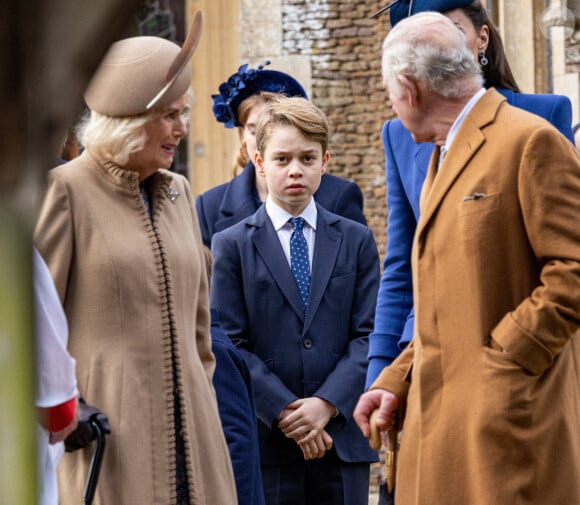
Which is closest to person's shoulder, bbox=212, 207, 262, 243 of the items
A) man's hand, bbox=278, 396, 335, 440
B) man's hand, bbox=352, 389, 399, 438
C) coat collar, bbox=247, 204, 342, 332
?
coat collar, bbox=247, 204, 342, 332

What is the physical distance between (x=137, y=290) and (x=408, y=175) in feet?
2.77

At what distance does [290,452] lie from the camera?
3.97m

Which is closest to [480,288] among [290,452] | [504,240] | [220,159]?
[504,240]

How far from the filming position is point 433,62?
2.78 meters

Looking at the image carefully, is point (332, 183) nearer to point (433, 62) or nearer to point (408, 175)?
point (408, 175)

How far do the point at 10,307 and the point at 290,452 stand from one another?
11.8 ft

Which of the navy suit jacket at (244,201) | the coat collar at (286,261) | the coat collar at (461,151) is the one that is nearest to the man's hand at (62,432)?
the coat collar at (461,151)

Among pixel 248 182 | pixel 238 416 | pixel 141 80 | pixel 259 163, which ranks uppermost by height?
pixel 141 80

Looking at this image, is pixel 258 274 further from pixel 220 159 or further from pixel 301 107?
pixel 220 159

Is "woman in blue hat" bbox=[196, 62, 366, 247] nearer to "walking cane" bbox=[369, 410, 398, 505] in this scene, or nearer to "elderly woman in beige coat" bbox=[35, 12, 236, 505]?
"elderly woman in beige coat" bbox=[35, 12, 236, 505]

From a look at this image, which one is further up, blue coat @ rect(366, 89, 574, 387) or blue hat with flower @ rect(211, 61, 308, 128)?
blue hat with flower @ rect(211, 61, 308, 128)

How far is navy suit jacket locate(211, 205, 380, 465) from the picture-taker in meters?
3.98

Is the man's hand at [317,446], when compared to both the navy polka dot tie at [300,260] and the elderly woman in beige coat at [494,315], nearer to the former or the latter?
the navy polka dot tie at [300,260]

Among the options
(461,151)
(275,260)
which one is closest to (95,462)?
(461,151)
